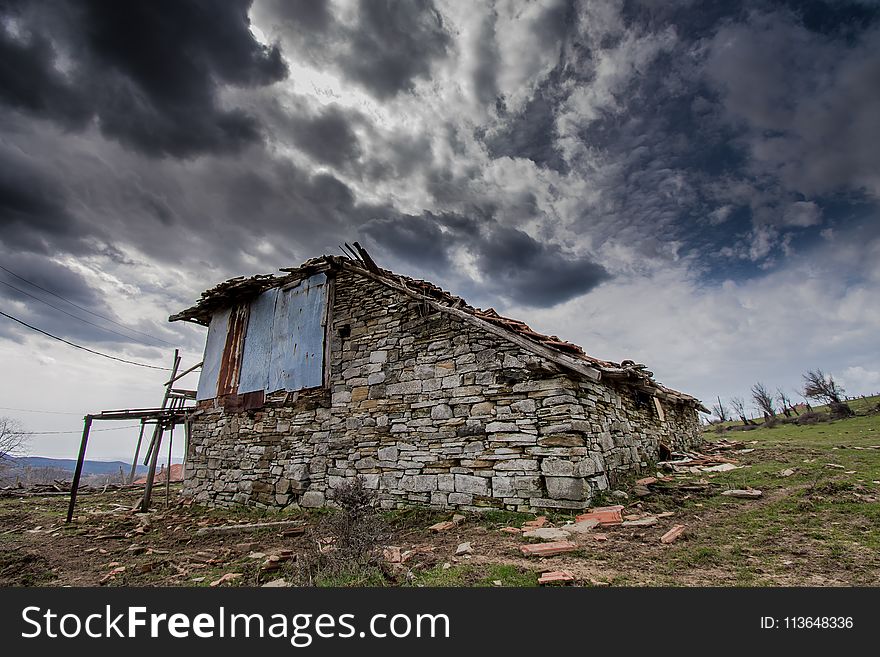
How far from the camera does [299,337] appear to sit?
934cm

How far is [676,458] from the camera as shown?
10445 mm

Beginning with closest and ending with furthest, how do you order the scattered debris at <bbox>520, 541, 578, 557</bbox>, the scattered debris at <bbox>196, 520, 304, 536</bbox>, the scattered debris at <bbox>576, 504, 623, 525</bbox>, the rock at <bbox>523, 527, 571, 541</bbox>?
the scattered debris at <bbox>520, 541, 578, 557</bbox> < the rock at <bbox>523, 527, 571, 541</bbox> < the scattered debris at <bbox>576, 504, 623, 525</bbox> < the scattered debris at <bbox>196, 520, 304, 536</bbox>

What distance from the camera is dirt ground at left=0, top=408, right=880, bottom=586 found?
334cm

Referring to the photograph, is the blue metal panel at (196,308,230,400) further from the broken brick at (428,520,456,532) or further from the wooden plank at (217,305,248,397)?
the broken brick at (428,520,456,532)

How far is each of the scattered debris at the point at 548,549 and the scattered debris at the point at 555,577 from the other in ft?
2.50

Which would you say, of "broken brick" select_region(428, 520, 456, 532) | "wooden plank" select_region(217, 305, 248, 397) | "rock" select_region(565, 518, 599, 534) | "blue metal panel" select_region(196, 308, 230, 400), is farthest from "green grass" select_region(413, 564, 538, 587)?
"blue metal panel" select_region(196, 308, 230, 400)

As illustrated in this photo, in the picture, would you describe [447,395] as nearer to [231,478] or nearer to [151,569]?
[151,569]

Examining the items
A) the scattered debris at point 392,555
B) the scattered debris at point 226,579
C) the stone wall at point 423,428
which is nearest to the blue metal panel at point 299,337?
the stone wall at point 423,428

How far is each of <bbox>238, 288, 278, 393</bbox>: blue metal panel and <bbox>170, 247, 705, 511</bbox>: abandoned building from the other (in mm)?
43

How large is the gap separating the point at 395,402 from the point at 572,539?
13.3 feet

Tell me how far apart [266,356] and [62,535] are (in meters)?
5.11

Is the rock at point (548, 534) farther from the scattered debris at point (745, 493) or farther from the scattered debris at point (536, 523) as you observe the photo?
the scattered debris at point (745, 493)

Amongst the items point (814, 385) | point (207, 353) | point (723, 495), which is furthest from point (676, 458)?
point (814, 385)

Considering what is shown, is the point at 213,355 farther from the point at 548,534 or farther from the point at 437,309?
the point at 548,534
